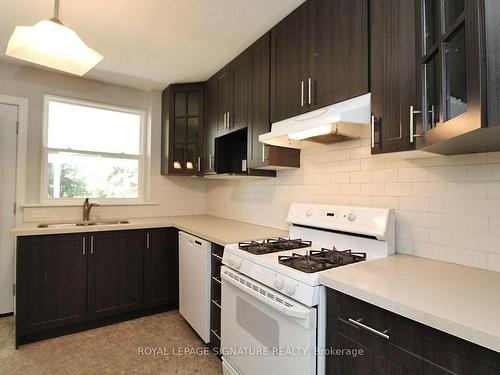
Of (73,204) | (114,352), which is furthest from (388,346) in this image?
(73,204)

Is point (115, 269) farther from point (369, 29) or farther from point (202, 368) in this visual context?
point (369, 29)

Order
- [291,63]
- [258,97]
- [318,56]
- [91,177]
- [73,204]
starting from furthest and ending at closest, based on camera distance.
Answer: [91,177] → [73,204] → [258,97] → [291,63] → [318,56]

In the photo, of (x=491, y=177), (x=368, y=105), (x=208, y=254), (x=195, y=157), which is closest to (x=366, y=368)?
(x=491, y=177)

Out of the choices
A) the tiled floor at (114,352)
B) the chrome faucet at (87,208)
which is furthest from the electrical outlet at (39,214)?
the tiled floor at (114,352)

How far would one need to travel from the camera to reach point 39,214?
110 inches

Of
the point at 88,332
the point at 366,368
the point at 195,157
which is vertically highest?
the point at 195,157

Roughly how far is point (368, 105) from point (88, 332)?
9.40 feet

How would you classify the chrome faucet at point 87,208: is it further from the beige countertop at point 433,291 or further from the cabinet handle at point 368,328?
the cabinet handle at point 368,328

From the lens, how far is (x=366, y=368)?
1000mm

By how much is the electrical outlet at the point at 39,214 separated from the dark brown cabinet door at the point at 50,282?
25.8 inches

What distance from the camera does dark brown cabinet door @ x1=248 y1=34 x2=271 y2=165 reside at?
2143mm

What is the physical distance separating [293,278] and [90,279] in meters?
2.10

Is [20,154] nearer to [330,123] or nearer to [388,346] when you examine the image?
[330,123]

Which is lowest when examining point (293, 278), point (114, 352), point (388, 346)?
point (114, 352)
